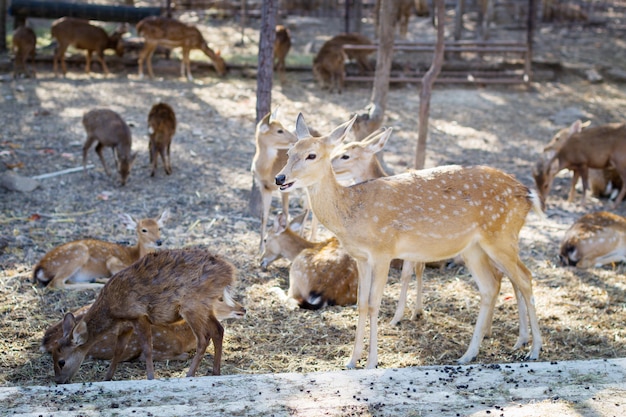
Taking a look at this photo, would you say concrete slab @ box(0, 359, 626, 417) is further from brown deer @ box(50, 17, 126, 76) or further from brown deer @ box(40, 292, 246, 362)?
brown deer @ box(50, 17, 126, 76)

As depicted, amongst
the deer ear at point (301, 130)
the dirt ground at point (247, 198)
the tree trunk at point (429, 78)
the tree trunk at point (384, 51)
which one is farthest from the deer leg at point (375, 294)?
the tree trunk at point (384, 51)

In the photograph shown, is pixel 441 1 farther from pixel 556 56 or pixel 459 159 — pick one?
pixel 556 56

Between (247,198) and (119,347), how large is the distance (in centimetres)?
517

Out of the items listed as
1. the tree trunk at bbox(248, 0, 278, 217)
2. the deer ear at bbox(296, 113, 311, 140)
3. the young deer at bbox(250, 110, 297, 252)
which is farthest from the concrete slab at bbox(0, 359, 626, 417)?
the tree trunk at bbox(248, 0, 278, 217)

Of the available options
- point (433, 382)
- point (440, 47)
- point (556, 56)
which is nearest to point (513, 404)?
point (433, 382)

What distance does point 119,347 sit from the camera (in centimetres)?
610

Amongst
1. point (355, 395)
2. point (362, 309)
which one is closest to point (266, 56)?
point (362, 309)

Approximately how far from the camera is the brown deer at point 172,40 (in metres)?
17.9

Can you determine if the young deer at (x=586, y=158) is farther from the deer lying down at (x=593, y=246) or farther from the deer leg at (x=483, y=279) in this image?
the deer leg at (x=483, y=279)

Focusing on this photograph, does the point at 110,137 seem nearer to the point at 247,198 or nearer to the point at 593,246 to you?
the point at 247,198

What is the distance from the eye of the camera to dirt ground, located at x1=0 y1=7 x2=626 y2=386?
268 inches

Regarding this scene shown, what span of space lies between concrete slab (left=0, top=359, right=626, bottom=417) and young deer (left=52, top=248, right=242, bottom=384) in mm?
903

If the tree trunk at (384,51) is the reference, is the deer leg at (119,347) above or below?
below

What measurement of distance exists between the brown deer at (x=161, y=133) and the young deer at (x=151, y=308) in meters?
5.89
